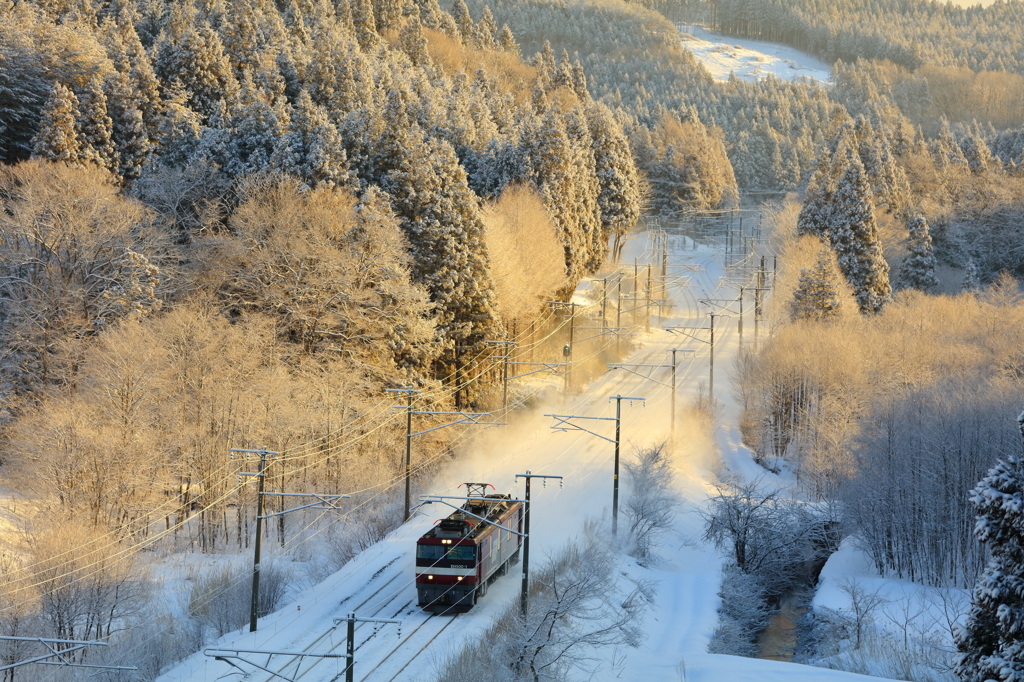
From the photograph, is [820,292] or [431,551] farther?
[820,292]

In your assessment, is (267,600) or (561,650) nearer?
(561,650)

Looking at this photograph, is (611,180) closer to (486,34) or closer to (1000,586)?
(486,34)

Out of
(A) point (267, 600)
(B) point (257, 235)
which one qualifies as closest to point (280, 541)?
(A) point (267, 600)

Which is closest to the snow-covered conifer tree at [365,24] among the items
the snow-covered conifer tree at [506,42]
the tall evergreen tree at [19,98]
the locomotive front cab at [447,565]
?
the snow-covered conifer tree at [506,42]

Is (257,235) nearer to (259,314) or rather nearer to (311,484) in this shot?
(259,314)

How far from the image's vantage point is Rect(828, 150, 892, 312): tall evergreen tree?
200 ft

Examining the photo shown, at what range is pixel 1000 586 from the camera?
1275 cm

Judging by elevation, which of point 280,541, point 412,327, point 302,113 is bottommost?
point 280,541

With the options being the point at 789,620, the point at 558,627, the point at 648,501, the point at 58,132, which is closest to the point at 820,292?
the point at 648,501

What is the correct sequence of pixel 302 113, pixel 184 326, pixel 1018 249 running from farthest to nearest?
pixel 1018 249 → pixel 302 113 → pixel 184 326

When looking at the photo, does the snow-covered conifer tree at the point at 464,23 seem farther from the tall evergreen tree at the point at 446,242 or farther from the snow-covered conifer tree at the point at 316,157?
the tall evergreen tree at the point at 446,242

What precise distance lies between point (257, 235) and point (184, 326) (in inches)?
307

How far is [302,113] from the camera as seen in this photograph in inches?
2085

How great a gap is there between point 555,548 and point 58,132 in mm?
30577
